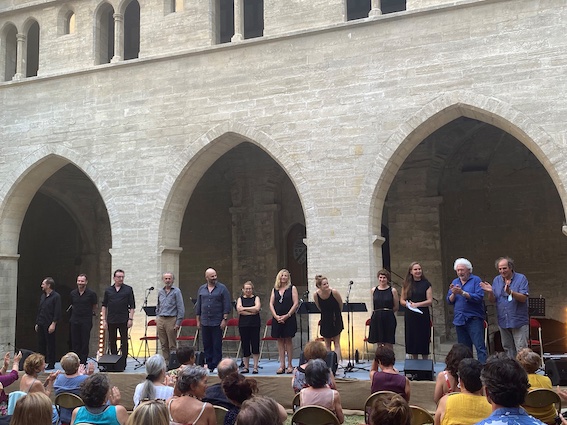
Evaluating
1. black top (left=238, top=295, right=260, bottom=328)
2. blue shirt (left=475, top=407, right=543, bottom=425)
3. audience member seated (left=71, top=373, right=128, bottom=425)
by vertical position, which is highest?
black top (left=238, top=295, right=260, bottom=328)

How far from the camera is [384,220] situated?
51.0 ft

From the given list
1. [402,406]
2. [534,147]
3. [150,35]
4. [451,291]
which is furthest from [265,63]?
[402,406]

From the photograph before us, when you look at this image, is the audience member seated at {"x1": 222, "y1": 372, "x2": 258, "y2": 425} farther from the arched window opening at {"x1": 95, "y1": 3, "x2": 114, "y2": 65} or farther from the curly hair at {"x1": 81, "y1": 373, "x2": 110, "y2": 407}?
the arched window opening at {"x1": 95, "y1": 3, "x2": 114, "y2": 65}

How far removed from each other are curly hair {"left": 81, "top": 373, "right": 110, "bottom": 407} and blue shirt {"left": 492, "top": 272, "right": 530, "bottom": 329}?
207 inches

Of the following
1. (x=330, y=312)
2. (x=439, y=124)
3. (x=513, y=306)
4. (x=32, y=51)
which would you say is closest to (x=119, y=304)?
(x=330, y=312)

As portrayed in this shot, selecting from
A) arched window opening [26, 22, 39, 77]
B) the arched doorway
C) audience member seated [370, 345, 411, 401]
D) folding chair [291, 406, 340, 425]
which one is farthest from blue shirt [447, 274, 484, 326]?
the arched doorway

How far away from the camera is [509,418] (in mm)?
3008

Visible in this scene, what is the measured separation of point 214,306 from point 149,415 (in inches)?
250

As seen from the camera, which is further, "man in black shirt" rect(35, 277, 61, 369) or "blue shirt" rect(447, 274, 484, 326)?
"man in black shirt" rect(35, 277, 61, 369)

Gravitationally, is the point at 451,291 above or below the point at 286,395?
above

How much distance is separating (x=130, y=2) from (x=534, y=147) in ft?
29.2

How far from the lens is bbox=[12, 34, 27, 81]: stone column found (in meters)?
A: 14.4

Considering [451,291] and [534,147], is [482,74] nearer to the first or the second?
[534,147]

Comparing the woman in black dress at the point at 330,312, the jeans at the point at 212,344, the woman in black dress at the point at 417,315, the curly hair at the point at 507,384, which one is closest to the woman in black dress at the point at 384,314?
the woman in black dress at the point at 417,315
